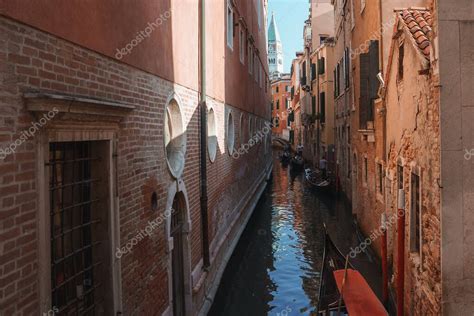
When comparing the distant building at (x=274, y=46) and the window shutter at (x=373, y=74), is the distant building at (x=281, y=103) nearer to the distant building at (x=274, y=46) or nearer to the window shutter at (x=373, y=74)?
the distant building at (x=274, y=46)

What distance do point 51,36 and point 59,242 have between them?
1.59 meters

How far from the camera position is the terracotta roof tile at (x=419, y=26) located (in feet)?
17.2

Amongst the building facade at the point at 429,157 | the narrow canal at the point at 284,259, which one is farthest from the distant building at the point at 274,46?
the building facade at the point at 429,157

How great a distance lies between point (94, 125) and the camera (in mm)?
3586

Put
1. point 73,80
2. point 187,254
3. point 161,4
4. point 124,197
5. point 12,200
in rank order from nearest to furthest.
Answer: point 12,200, point 73,80, point 124,197, point 161,4, point 187,254

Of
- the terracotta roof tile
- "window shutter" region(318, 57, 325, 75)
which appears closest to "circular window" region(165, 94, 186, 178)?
the terracotta roof tile

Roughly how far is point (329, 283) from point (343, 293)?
0.96 metres

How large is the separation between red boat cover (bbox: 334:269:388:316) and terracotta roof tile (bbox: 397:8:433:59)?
316 cm

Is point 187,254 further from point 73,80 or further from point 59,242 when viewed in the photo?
point 73,80

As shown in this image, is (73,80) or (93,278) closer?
(73,80)

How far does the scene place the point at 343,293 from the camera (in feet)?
19.7

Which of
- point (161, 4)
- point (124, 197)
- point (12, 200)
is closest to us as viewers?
point (12, 200)

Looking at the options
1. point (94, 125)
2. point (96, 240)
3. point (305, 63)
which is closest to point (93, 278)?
point (96, 240)

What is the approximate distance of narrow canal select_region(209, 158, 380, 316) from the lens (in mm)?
8539
